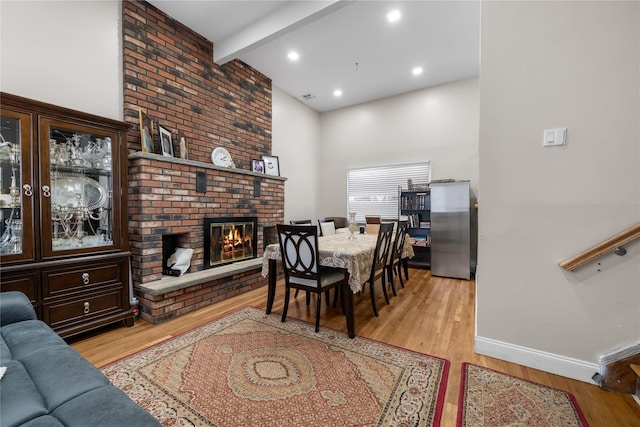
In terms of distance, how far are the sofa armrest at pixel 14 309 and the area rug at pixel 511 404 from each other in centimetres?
245

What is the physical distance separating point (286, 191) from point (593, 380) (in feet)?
14.5

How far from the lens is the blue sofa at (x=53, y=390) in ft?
2.54

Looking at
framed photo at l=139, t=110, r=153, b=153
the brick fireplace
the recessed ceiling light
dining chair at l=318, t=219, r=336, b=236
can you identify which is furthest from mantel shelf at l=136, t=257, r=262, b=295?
the recessed ceiling light

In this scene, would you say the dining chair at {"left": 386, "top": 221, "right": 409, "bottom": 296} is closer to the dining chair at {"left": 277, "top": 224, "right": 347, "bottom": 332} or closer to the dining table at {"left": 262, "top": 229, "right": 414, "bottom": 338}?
the dining table at {"left": 262, "top": 229, "right": 414, "bottom": 338}

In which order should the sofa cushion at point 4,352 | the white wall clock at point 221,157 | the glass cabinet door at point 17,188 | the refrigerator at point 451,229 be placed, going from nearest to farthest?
the sofa cushion at point 4,352
the glass cabinet door at point 17,188
the white wall clock at point 221,157
the refrigerator at point 451,229

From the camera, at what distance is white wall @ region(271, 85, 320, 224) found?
16.2ft

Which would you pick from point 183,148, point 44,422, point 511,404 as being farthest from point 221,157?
point 511,404

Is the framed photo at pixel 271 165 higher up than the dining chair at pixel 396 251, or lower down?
higher up

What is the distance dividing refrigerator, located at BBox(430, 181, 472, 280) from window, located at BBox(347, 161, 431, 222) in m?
0.76

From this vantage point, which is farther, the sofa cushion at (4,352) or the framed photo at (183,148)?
the framed photo at (183,148)

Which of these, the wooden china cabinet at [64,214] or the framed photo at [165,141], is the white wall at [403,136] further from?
the wooden china cabinet at [64,214]

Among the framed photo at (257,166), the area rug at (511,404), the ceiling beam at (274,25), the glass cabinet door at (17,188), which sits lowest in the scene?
the area rug at (511,404)

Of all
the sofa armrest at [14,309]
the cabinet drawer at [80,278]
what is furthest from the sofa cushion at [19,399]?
the cabinet drawer at [80,278]

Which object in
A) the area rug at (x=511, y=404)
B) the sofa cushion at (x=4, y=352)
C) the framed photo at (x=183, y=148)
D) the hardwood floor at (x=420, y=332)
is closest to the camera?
the sofa cushion at (x=4, y=352)
